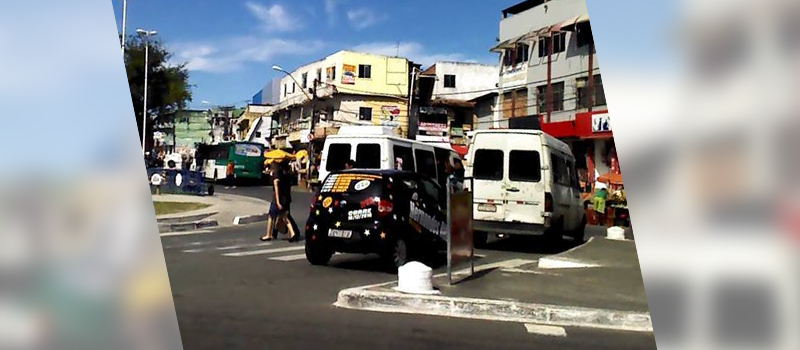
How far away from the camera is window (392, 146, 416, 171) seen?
185cm

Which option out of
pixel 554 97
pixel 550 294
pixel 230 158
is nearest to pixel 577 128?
pixel 554 97

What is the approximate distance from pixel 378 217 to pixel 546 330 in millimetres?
712

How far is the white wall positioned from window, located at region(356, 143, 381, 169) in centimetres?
28

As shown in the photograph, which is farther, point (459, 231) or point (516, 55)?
point (459, 231)

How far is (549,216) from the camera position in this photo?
211 cm

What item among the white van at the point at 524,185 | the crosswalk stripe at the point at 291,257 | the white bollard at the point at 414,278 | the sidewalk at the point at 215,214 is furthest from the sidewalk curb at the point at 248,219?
the white van at the point at 524,185

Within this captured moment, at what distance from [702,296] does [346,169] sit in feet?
3.66

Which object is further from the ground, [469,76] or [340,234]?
[469,76]

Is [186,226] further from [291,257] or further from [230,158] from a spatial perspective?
[291,257]

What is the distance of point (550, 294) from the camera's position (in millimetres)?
1992

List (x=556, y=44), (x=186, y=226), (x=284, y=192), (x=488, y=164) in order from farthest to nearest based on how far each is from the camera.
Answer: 1. (x=186, y=226)
2. (x=284, y=192)
3. (x=488, y=164)
4. (x=556, y=44)

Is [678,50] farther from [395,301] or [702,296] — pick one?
[395,301]

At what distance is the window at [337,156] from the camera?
1.93 m

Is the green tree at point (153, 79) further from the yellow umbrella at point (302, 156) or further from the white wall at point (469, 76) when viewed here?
the white wall at point (469, 76)
